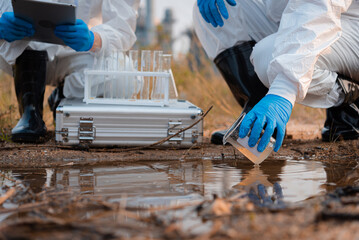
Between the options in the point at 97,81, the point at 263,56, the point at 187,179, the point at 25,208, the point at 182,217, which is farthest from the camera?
the point at 97,81

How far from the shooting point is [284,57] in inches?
85.4

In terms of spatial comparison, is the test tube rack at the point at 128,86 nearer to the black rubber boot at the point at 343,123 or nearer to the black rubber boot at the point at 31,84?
the black rubber boot at the point at 31,84

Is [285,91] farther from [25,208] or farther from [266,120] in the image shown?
[25,208]

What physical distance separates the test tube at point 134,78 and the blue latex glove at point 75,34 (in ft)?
1.04

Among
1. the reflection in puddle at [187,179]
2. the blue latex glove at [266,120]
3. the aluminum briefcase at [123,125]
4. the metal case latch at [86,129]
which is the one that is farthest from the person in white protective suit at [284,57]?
the metal case latch at [86,129]

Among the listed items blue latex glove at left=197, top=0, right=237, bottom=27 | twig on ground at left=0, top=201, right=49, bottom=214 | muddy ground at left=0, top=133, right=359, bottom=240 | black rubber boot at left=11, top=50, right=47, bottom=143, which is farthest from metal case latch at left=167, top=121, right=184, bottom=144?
twig on ground at left=0, top=201, right=49, bottom=214

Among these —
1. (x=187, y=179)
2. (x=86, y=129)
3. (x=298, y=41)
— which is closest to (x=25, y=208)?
(x=187, y=179)

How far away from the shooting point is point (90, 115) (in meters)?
2.68

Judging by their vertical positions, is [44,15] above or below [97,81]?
above

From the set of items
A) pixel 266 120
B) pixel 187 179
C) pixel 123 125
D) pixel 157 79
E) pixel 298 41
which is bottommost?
pixel 187 179

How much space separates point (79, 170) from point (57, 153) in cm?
44

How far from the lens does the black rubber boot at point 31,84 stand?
305 cm

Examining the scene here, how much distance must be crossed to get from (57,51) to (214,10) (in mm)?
A: 1257

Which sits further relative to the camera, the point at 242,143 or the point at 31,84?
the point at 31,84
